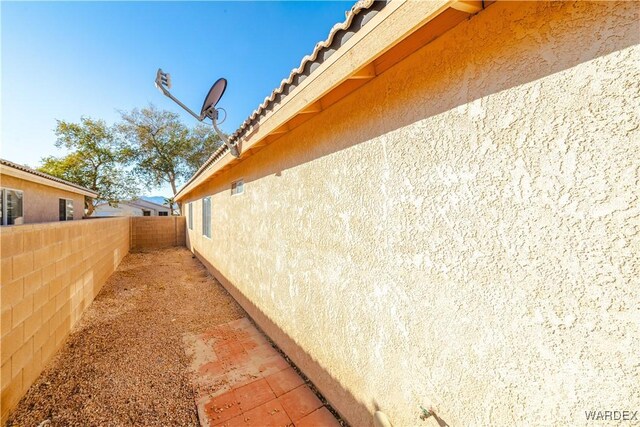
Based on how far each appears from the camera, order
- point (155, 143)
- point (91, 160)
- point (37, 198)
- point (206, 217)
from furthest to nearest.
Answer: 1. point (155, 143)
2. point (91, 160)
3. point (37, 198)
4. point (206, 217)

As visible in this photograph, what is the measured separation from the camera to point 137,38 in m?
8.50

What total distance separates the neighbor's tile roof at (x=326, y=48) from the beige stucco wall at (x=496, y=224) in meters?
0.56

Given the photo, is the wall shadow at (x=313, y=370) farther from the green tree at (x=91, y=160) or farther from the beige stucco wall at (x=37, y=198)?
the green tree at (x=91, y=160)

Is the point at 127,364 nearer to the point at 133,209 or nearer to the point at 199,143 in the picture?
the point at 199,143

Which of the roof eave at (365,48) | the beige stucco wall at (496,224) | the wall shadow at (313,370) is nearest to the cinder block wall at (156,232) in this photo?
the wall shadow at (313,370)

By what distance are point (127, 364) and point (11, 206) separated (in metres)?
12.9

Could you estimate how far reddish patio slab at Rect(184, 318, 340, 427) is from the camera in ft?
10.1

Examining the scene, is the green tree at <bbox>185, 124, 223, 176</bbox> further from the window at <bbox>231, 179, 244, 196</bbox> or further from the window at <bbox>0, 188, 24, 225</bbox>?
the window at <bbox>231, 179, 244, 196</bbox>

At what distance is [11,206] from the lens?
10508 millimetres

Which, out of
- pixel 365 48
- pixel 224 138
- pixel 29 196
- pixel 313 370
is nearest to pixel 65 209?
pixel 29 196

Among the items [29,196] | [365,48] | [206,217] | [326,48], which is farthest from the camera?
[29,196]

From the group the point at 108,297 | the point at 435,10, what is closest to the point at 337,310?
the point at 435,10

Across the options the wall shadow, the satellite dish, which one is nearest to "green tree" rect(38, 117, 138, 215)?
the satellite dish

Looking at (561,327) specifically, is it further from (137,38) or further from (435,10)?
(137,38)
